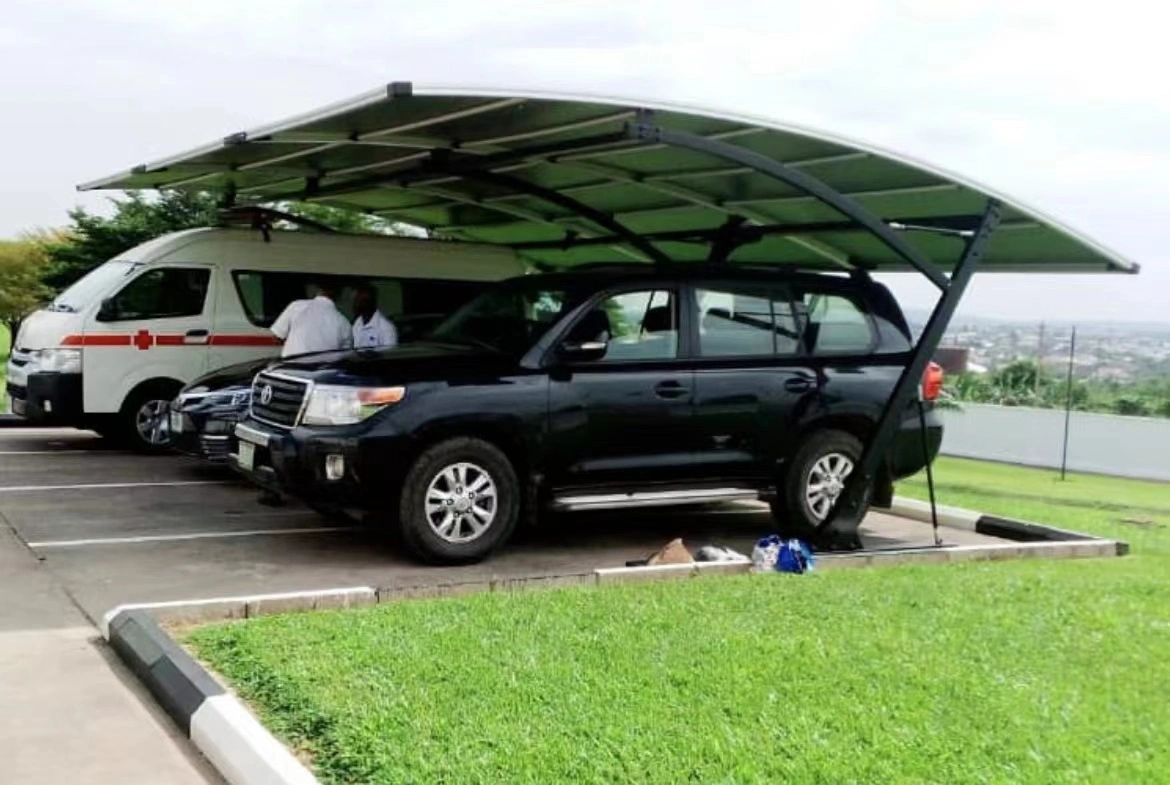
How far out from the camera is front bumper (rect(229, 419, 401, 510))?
7.14 metres

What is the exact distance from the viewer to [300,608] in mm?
6051

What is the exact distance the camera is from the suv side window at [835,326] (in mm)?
8766

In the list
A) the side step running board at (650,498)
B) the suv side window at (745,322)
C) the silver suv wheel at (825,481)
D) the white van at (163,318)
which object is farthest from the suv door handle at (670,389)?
the white van at (163,318)

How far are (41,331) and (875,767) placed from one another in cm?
1002

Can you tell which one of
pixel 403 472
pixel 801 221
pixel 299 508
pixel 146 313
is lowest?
pixel 299 508

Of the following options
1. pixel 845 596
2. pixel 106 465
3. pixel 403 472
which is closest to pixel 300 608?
pixel 403 472

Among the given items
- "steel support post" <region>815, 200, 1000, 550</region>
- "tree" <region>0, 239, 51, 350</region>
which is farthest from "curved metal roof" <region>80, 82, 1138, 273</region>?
"tree" <region>0, 239, 51, 350</region>

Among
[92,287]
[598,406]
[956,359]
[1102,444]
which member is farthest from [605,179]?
[1102,444]

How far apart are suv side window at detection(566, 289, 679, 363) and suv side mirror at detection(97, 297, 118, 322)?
5.75 meters

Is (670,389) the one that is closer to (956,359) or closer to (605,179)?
(605,179)

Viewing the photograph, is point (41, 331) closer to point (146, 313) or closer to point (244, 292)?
point (146, 313)

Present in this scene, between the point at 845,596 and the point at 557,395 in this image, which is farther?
the point at 557,395

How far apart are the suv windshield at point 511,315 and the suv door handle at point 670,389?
80 cm

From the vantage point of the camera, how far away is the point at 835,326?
350 inches
